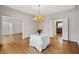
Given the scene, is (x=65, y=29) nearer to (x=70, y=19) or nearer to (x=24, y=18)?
(x=70, y=19)

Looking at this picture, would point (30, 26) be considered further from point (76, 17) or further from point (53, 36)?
point (76, 17)

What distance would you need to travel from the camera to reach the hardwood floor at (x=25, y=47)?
1.78 meters

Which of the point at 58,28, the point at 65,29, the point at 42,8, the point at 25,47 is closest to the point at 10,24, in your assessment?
the point at 25,47

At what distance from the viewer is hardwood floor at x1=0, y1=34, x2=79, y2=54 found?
70.2 inches

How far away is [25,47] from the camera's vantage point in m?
1.82

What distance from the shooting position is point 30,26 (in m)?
1.92

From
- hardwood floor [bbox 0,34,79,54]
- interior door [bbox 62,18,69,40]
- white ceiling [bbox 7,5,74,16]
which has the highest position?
white ceiling [bbox 7,5,74,16]

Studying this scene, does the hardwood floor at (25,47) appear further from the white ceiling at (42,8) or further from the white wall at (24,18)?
the white ceiling at (42,8)

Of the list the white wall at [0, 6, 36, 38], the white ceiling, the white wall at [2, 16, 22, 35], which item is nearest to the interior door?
the white ceiling

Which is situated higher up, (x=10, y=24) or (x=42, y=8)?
(x=42, y=8)

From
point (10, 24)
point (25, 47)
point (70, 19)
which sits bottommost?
point (25, 47)

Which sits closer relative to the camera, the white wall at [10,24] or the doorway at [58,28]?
the white wall at [10,24]

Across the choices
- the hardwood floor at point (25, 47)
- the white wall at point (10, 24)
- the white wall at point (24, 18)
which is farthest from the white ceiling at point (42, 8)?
the hardwood floor at point (25, 47)

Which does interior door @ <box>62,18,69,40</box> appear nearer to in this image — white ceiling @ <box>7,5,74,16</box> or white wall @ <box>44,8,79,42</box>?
Result: white wall @ <box>44,8,79,42</box>
